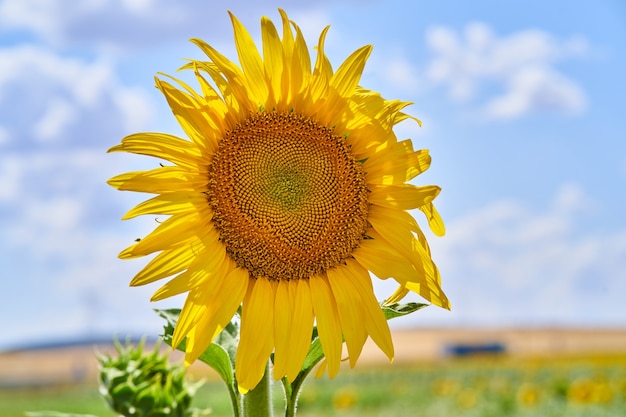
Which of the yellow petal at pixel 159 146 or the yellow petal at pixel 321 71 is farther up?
the yellow petal at pixel 321 71

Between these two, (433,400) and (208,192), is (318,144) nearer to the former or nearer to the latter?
(208,192)

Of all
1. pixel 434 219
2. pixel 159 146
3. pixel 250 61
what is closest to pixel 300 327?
pixel 434 219

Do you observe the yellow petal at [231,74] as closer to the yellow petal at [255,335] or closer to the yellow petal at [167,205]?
the yellow petal at [167,205]

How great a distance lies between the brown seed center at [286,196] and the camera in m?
2.44

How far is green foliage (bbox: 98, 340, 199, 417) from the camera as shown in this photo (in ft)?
9.45

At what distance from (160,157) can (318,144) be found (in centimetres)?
48

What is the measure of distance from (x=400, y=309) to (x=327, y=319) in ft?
0.71

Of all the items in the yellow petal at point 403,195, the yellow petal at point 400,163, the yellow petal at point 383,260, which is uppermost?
the yellow petal at point 400,163

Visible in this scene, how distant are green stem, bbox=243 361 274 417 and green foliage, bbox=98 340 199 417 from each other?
1.77 ft

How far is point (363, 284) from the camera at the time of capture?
245cm

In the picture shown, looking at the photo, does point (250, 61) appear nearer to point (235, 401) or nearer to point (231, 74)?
point (231, 74)

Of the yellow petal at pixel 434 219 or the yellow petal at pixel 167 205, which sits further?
the yellow petal at pixel 434 219

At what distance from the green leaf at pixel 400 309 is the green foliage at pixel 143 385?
82 cm

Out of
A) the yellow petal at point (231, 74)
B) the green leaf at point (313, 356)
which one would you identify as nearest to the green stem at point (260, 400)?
the green leaf at point (313, 356)
